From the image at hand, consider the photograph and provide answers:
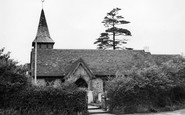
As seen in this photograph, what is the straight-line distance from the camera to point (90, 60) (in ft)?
123

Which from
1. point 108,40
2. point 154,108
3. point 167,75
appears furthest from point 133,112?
point 108,40

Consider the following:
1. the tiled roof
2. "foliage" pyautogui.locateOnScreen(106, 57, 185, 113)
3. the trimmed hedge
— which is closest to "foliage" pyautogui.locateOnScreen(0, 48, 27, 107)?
the trimmed hedge

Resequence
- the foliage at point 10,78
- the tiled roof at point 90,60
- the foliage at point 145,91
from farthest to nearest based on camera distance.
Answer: the tiled roof at point 90,60, the foliage at point 145,91, the foliage at point 10,78

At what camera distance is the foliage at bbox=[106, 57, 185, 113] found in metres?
22.9

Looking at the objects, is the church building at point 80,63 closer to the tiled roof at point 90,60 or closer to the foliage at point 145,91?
the tiled roof at point 90,60

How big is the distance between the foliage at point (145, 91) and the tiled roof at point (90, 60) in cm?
1044

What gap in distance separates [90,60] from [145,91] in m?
14.7

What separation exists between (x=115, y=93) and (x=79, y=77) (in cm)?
1097

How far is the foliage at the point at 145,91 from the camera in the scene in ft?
75.0

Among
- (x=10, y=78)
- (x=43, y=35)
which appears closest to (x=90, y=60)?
(x=43, y=35)

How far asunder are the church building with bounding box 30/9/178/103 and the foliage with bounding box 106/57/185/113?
5.88 m

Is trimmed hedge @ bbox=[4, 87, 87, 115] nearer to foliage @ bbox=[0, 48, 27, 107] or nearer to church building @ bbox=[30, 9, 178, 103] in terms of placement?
foliage @ bbox=[0, 48, 27, 107]

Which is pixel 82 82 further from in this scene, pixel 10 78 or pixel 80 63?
pixel 10 78

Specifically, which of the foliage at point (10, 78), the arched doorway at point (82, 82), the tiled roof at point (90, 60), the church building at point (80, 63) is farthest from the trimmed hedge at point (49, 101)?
the tiled roof at point (90, 60)
